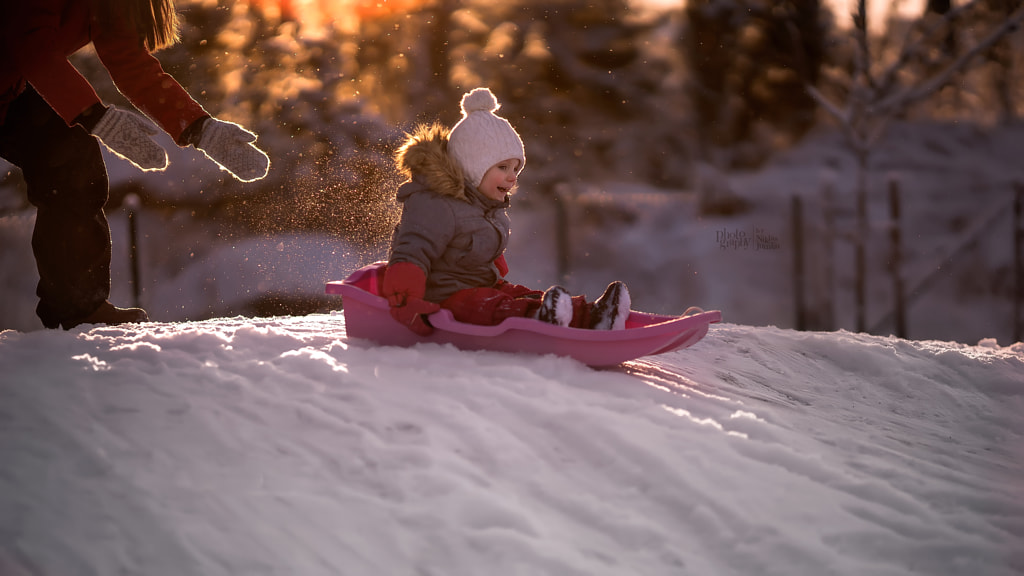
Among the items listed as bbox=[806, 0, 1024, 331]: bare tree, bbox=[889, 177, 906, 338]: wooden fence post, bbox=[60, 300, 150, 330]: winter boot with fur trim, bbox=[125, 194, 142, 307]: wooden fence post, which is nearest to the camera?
bbox=[60, 300, 150, 330]: winter boot with fur trim

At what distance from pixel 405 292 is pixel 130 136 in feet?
4.03

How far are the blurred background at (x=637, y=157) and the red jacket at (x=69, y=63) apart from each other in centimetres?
336

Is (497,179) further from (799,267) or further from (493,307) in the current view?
(799,267)

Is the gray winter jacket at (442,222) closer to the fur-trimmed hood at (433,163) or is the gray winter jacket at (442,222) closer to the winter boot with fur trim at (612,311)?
the fur-trimmed hood at (433,163)

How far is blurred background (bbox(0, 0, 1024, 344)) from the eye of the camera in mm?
8023

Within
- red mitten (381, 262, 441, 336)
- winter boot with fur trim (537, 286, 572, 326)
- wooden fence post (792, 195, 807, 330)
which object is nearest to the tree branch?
wooden fence post (792, 195, 807, 330)

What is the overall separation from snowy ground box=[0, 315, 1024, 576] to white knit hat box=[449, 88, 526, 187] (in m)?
0.72

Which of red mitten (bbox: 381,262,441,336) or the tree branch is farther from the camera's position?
the tree branch

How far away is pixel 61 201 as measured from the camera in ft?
9.87

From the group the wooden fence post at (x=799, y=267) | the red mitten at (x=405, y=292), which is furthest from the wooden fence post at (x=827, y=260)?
the red mitten at (x=405, y=292)

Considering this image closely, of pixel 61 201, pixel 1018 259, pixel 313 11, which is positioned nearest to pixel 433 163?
pixel 61 201

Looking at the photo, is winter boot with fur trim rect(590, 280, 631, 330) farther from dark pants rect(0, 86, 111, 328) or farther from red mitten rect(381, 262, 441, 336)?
dark pants rect(0, 86, 111, 328)

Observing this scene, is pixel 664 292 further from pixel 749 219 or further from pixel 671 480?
pixel 671 480

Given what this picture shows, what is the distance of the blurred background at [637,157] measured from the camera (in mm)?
8023
